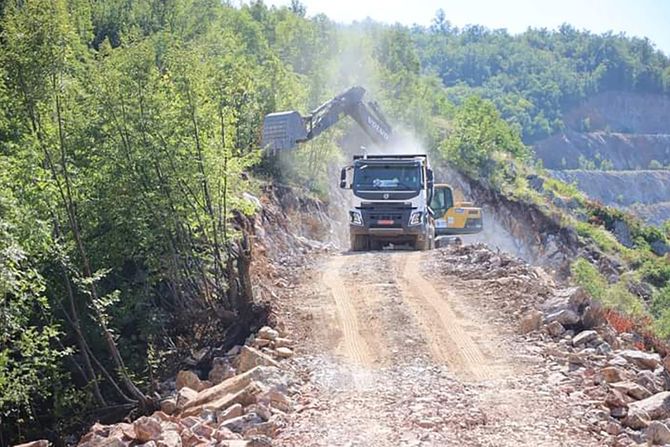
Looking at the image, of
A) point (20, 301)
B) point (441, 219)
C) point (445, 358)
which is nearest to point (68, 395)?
point (20, 301)

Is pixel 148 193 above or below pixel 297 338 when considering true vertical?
above

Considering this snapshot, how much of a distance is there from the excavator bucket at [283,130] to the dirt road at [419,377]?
12.2 m

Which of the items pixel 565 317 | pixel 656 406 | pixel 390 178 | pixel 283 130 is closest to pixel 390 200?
pixel 390 178

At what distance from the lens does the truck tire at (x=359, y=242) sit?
80.3 feet

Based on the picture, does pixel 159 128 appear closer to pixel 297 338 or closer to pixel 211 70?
pixel 211 70

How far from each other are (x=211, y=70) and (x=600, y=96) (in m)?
176

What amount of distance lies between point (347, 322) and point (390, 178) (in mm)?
10079

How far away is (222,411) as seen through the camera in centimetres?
994

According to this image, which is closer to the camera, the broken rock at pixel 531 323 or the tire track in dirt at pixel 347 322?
the tire track in dirt at pixel 347 322

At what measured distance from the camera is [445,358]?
12.1 m

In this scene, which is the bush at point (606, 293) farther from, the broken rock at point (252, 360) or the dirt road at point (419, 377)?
the broken rock at point (252, 360)

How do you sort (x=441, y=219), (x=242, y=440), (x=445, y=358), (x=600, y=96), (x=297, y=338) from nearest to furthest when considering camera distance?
(x=242, y=440), (x=445, y=358), (x=297, y=338), (x=441, y=219), (x=600, y=96)

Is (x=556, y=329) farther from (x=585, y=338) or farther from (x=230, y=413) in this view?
(x=230, y=413)

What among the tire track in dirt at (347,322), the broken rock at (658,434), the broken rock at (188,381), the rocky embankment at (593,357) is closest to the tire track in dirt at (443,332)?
the rocky embankment at (593,357)
